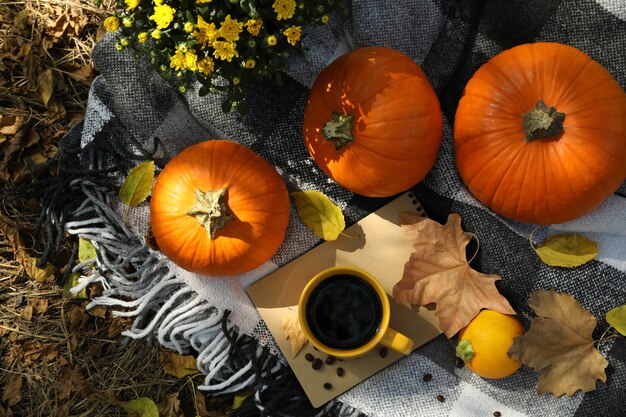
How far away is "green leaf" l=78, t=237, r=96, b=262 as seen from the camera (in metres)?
1.56

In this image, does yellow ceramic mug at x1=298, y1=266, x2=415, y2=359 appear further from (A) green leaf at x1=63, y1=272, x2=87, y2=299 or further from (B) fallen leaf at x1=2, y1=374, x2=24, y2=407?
(B) fallen leaf at x1=2, y1=374, x2=24, y2=407

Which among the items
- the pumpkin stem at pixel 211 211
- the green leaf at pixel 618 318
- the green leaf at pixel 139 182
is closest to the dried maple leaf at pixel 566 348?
the green leaf at pixel 618 318

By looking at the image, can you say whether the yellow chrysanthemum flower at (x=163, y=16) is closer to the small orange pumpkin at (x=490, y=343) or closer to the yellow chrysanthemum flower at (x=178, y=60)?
the yellow chrysanthemum flower at (x=178, y=60)

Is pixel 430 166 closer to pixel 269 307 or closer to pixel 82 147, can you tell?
pixel 269 307

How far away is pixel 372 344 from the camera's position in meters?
1.35

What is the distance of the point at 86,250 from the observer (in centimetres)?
156

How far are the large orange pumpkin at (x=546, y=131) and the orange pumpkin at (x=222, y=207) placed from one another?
0.44 meters

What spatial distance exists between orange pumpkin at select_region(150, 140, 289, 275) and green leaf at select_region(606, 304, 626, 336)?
0.72 m

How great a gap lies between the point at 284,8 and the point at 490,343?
2.61 ft

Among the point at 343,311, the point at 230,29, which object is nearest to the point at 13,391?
the point at 343,311

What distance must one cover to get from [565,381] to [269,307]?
0.66m

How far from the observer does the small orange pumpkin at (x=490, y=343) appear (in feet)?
4.47

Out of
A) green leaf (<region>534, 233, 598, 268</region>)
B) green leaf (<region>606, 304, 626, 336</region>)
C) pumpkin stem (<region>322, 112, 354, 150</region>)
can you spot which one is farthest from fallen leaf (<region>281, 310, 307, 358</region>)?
green leaf (<region>606, 304, 626, 336</region>)

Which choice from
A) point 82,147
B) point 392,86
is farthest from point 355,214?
point 82,147
